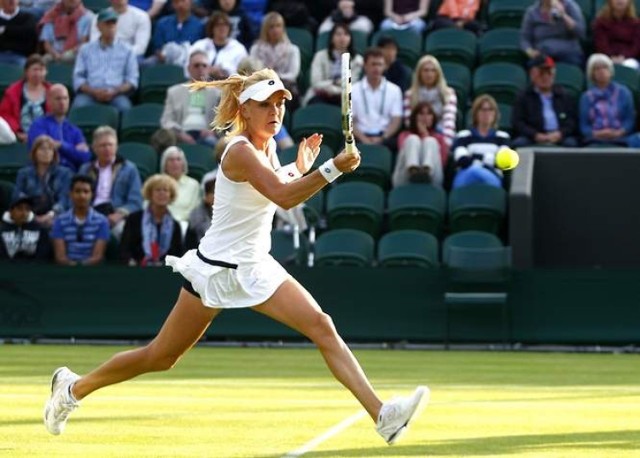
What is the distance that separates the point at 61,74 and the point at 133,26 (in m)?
1.06

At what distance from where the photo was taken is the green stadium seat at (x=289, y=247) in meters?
16.0

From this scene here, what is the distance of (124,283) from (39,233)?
110cm

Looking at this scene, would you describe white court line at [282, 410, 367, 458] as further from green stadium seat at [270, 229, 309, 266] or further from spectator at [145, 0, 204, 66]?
spectator at [145, 0, 204, 66]

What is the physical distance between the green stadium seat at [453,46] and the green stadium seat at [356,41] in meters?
0.79

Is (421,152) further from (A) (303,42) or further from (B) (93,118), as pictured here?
(B) (93,118)

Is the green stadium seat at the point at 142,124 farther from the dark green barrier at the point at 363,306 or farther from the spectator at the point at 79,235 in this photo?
the dark green barrier at the point at 363,306

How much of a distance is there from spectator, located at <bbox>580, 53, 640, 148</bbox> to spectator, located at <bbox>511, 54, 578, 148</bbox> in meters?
0.17

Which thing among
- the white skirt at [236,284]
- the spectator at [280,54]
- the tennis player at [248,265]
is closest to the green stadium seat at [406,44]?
the spectator at [280,54]

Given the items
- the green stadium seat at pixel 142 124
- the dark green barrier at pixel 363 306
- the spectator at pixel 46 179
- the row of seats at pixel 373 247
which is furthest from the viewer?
the green stadium seat at pixel 142 124

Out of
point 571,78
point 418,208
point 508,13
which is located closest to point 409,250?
point 418,208

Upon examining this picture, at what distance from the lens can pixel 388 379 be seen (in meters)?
12.0

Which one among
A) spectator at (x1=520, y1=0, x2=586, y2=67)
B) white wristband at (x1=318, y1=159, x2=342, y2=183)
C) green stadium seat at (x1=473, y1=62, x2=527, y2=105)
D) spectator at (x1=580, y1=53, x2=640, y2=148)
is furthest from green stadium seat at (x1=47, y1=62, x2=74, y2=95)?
white wristband at (x1=318, y1=159, x2=342, y2=183)

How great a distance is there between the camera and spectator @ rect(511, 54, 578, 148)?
16.9 metres

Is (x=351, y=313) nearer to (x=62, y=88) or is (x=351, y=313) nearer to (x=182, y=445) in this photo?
(x=62, y=88)
